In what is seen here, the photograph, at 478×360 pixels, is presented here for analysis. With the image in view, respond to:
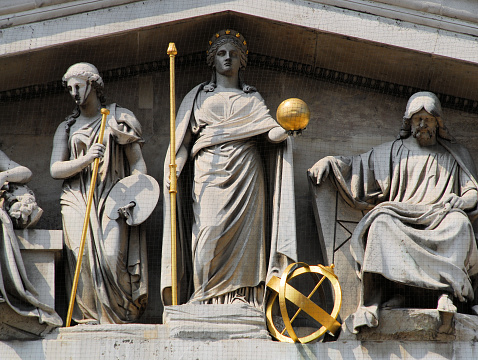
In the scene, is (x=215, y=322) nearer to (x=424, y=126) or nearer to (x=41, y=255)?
(x=41, y=255)

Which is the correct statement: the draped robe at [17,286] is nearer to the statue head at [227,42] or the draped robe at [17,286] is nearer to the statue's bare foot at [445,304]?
the statue head at [227,42]

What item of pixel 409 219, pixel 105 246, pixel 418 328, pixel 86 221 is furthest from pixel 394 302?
pixel 86 221

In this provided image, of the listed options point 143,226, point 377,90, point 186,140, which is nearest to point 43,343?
point 143,226

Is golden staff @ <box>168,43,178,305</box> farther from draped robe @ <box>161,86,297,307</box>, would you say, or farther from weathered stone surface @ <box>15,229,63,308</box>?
weathered stone surface @ <box>15,229,63,308</box>

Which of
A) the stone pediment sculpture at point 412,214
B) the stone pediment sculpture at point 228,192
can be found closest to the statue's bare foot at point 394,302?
the stone pediment sculpture at point 412,214

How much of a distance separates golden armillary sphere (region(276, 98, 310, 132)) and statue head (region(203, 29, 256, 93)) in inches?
37.7

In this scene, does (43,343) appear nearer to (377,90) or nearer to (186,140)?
(186,140)

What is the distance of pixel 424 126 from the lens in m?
10.9

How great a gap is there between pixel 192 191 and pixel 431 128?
194cm

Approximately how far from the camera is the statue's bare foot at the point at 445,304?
10047 mm

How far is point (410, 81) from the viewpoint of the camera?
11375 millimetres

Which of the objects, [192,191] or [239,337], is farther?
[192,191]

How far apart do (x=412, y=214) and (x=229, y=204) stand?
4.56 feet

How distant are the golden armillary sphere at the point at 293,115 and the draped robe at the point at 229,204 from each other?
0.64 metres
